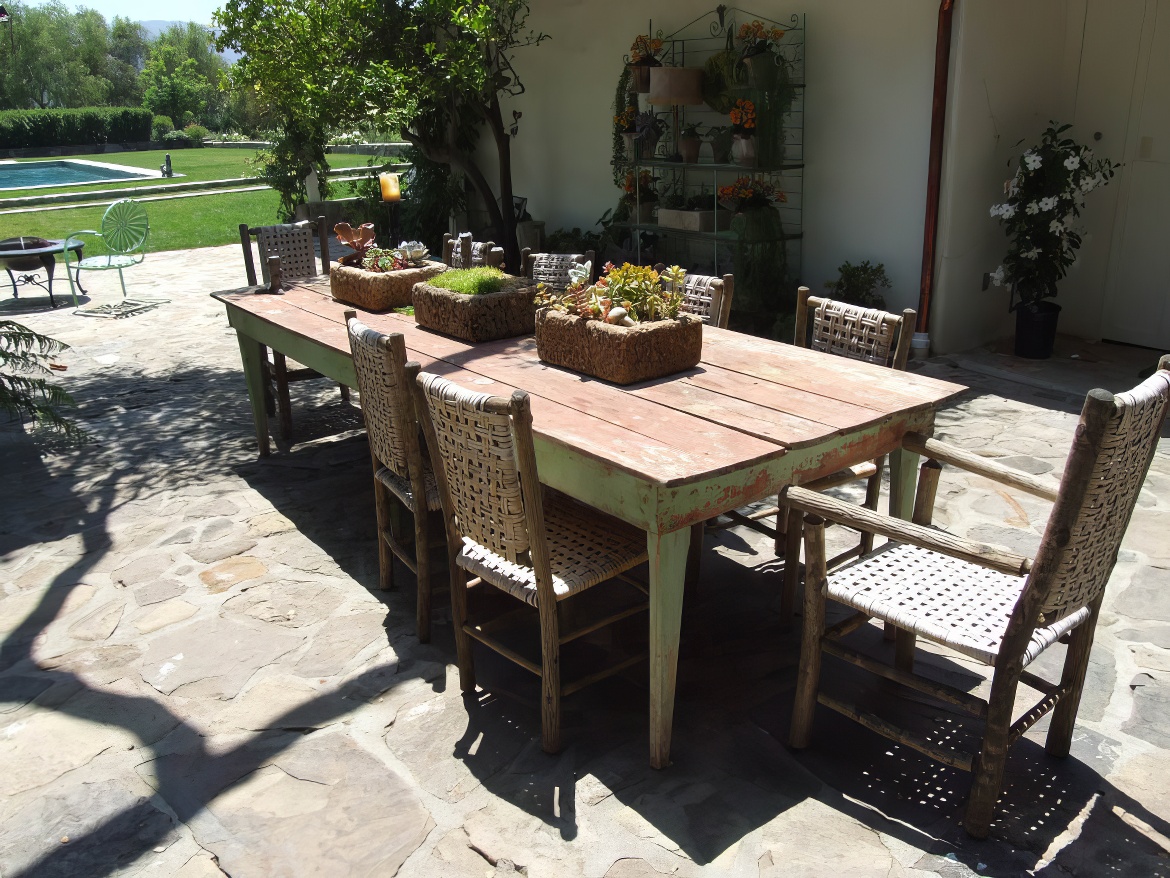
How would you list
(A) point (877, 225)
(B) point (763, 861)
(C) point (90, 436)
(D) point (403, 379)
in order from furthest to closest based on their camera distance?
(A) point (877, 225) < (C) point (90, 436) < (D) point (403, 379) < (B) point (763, 861)

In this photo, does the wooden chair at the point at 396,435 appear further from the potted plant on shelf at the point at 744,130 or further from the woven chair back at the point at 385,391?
the potted plant on shelf at the point at 744,130

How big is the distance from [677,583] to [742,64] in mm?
5186

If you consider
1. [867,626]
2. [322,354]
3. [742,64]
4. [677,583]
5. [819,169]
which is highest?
[742,64]

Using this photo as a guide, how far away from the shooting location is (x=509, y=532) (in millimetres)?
2527

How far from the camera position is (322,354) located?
3.87m

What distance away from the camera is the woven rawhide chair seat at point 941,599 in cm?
221

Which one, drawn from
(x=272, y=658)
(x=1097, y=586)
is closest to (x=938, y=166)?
(x=1097, y=586)

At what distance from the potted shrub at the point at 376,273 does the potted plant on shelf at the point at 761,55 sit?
311 centimetres

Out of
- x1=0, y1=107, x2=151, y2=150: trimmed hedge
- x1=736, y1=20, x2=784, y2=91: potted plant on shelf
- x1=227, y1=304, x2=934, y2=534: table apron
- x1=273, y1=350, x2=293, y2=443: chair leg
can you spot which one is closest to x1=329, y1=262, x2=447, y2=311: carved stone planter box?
x1=273, y1=350, x2=293, y2=443: chair leg

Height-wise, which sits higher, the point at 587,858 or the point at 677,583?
the point at 677,583

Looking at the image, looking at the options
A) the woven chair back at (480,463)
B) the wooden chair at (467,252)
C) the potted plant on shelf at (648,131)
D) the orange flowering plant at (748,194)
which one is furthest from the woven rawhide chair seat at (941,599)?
the potted plant on shelf at (648,131)

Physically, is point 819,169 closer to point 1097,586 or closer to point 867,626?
point 867,626

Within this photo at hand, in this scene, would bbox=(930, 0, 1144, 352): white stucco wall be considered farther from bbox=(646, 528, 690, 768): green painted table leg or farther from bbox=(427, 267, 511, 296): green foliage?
bbox=(646, 528, 690, 768): green painted table leg

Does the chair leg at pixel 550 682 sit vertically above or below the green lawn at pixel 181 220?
below
